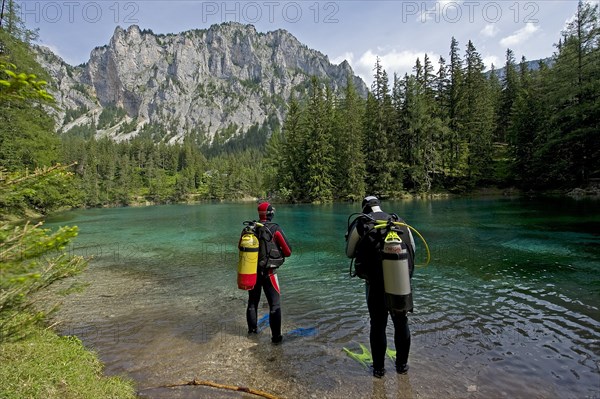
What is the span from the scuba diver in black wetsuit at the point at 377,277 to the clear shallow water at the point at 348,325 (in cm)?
38

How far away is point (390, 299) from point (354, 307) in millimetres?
3920

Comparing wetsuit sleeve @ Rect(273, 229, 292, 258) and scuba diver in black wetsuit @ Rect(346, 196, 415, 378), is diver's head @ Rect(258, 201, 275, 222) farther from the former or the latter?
scuba diver in black wetsuit @ Rect(346, 196, 415, 378)

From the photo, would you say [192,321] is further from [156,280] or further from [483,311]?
[483,311]

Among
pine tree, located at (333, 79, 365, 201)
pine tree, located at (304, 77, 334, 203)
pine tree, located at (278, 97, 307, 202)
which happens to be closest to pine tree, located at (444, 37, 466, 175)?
pine tree, located at (333, 79, 365, 201)

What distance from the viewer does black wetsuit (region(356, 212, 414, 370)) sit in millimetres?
4906

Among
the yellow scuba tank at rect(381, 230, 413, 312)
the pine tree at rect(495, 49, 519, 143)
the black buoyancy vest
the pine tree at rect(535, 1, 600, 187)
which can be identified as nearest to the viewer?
the yellow scuba tank at rect(381, 230, 413, 312)

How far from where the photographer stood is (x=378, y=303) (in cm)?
497

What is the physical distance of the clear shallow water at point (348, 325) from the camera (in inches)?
195

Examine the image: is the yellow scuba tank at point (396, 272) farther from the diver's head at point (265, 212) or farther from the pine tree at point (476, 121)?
the pine tree at point (476, 121)

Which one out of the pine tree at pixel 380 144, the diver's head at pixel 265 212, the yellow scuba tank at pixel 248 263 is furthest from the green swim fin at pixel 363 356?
the pine tree at pixel 380 144

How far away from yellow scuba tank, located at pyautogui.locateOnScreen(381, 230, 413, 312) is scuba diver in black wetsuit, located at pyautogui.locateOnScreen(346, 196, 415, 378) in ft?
0.49

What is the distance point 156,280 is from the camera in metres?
12.1

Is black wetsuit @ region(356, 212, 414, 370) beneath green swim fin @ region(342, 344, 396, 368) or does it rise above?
above

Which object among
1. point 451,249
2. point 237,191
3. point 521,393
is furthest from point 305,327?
point 237,191
